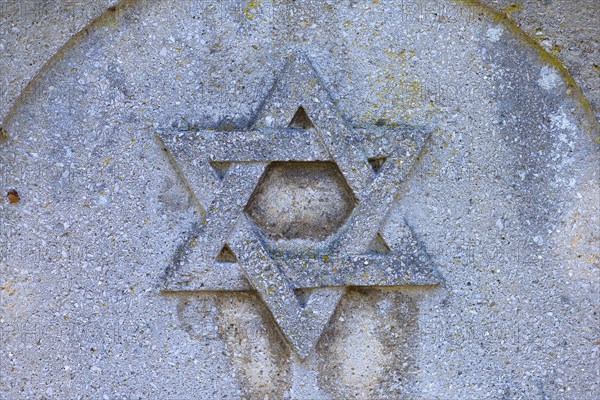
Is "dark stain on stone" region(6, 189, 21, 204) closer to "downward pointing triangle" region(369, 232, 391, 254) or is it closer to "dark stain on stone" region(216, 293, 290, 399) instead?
"dark stain on stone" region(216, 293, 290, 399)

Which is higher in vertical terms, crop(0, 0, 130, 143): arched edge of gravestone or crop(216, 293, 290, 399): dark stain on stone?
crop(0, 0, 130, 143): arched edge of gravestone

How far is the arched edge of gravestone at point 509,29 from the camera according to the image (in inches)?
65.1

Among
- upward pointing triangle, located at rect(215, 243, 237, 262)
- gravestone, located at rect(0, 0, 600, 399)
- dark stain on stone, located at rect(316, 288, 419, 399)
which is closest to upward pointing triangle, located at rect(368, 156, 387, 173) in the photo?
gravestone, located at rect(0, 0, 600, 399)

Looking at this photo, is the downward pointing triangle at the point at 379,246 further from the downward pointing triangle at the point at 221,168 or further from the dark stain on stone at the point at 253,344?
the downward pointing triangle at the point at 221,168

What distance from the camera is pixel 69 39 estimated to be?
164cm

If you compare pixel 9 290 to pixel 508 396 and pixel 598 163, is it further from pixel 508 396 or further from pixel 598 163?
pixel 598 163

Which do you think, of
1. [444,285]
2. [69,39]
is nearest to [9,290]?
[69,39]

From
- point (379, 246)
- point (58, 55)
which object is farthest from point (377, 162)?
point (58, 55)

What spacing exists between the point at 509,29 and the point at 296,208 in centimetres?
75

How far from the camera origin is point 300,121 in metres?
1.73

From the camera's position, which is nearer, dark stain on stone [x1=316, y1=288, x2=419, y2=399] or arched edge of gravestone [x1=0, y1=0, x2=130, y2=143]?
arched edge of gravestone [x1=0, y1=0, x2=130, y2=143]

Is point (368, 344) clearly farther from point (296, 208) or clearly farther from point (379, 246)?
point (296, 208)

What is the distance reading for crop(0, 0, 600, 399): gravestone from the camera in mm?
1688

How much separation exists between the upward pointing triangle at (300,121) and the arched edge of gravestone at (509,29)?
19.9 inches
